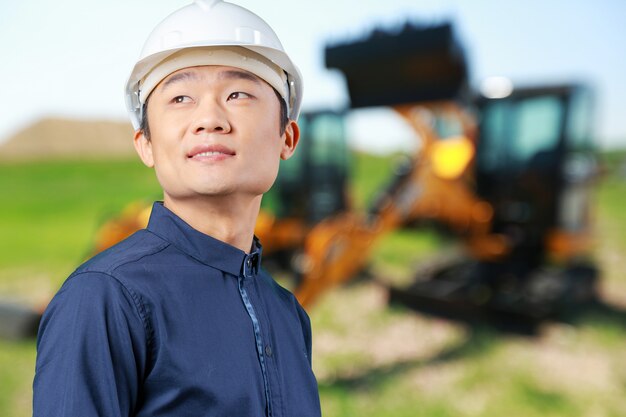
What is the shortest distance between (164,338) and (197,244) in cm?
20

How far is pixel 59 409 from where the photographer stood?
0.79m

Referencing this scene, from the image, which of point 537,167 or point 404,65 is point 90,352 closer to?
point 404,65

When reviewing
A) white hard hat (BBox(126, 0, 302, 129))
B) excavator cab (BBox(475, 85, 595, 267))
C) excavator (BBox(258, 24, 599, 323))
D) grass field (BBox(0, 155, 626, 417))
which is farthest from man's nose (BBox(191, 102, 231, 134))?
excavator cab (BBox(475, 85, 595, 267))

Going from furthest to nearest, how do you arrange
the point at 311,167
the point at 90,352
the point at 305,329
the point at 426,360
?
1. the point at 311,167
2. the point at 426,360
3. the point at 305,329
4. the point at 90,352

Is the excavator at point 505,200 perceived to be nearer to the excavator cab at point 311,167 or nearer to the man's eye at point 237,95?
the excavator cab at point 311,167

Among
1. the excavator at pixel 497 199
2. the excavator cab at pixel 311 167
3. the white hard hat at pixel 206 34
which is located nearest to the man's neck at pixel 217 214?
the white hard hat at pixel 206 34

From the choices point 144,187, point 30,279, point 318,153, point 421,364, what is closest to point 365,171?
point 144,187

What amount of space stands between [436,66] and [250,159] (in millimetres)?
3594

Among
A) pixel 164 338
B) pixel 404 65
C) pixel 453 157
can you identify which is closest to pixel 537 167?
pixel 453 157

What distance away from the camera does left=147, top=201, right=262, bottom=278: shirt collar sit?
1.00 m

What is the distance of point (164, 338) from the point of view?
86 centimetres

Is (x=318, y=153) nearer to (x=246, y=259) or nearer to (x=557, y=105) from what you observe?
(x=557, y=105)

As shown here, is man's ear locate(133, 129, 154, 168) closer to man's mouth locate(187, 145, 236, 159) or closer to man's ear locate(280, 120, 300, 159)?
man's mouth locate(187, 145, 236, 159)

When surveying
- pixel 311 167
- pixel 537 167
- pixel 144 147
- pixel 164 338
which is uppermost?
pixel 144 147
